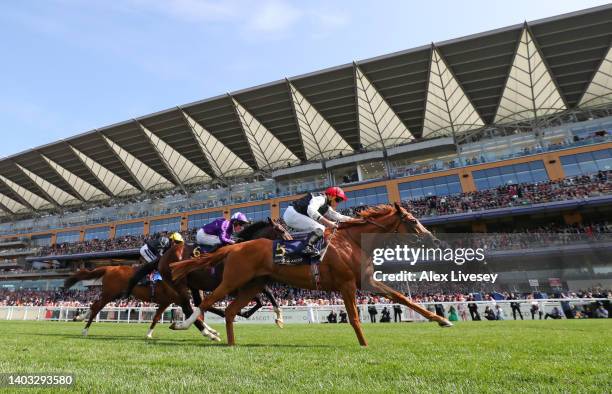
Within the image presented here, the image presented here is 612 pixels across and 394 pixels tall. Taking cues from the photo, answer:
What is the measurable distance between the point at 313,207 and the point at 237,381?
3.31m

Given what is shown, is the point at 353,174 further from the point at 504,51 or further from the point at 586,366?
the point at 586,366

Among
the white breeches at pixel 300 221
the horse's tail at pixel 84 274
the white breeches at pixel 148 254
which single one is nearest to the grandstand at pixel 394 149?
the white breeches at pixel 300 221

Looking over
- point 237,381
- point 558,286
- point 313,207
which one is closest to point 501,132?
point 558,286

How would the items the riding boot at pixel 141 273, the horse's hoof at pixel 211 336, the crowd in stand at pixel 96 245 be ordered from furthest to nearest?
the crowd in stand at pixel 96 245 < the riding boot at pixel 141 273 < the horse's hoof at pixel 211 336

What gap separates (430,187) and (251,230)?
100 feet

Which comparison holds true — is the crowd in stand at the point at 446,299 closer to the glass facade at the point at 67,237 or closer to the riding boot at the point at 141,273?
the riding boot at the point at 141,273

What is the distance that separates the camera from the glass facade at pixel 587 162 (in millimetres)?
28812

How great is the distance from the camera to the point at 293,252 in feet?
16.8

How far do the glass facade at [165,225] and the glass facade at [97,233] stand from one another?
8342 mm

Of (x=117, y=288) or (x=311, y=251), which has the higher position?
(x=117, y=288)

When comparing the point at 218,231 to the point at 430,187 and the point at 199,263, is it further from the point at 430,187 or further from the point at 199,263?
the point at 430,187

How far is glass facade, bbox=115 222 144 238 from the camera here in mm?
47612

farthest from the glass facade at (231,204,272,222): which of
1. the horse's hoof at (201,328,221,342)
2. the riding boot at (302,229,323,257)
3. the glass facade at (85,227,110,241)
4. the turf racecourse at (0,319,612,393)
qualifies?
the turf racecourse at (0,319,612,393)

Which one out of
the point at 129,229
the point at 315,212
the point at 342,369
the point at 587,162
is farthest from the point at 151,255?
the point at 129,229
